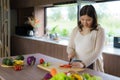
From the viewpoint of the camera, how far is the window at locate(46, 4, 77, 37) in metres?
3.84

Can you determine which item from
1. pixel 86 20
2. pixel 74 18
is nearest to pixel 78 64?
pixel 86 20

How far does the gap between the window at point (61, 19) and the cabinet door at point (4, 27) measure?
0.95 metres

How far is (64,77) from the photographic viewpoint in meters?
1.00

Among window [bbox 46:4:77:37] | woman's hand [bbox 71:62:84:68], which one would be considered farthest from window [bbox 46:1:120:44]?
woman's hand [bbox 71:62:84:68]

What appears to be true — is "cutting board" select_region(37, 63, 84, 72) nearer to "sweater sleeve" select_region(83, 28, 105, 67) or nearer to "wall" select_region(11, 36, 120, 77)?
"sweater sleeve" select_region(83, 28, 105, 67)

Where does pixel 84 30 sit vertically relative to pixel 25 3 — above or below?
below

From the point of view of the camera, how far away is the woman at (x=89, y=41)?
192 cm

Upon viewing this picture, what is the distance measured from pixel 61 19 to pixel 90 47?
227 cm

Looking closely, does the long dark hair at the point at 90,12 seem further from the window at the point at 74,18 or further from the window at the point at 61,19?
the window at the point at 61,19

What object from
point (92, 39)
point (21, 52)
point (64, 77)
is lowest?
point (21, 52)

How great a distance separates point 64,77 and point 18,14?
4.30 metres

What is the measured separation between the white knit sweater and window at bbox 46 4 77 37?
1713mm

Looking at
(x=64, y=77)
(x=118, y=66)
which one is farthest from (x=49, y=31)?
(x=64, y=77)

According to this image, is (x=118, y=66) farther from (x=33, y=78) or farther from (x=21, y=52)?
(x=21, y=52)
